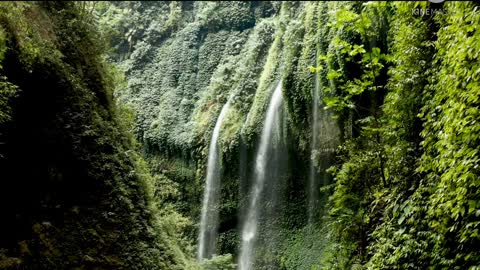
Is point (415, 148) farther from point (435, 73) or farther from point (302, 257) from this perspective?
point (302, 257)

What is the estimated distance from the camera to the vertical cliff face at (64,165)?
5270 millimetres

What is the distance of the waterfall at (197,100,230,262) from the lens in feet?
43.5

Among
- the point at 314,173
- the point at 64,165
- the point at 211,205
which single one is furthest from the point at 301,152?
the point at 64,165

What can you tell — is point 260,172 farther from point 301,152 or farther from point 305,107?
point 305,107

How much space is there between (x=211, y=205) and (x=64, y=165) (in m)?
8.16

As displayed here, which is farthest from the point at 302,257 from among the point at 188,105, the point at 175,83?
the point at 175,83

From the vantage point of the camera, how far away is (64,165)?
19.9 ft

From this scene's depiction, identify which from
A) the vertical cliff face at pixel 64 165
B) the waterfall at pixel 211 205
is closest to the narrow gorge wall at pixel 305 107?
the waterfall at pixel 211 205

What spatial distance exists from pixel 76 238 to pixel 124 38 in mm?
17308

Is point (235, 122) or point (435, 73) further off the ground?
point (235, 122)

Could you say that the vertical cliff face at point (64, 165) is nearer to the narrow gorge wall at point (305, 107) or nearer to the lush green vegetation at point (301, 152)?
the lush green vegetation at point (301, 152)

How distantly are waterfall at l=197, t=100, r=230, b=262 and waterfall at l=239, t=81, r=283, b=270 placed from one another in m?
1.23

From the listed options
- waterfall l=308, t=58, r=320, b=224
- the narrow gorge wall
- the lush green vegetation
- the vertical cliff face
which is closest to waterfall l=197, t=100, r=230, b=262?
the narrow gorge wall

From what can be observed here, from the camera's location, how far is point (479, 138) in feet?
13.1
